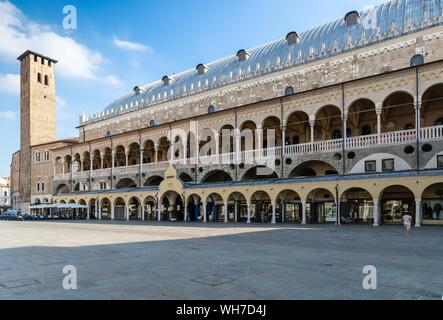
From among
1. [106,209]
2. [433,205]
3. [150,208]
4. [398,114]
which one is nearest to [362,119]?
[398,114]

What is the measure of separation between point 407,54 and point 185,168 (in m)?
22.0

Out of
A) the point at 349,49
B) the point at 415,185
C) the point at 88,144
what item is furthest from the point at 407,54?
the point at 88,144

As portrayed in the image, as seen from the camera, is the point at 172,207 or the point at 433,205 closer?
the point at 433,205

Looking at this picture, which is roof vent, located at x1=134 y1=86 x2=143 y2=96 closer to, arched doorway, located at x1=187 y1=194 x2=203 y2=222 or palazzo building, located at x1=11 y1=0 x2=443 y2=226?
palazzo building, located at x1=11 y1=0 x2=443 y2=226

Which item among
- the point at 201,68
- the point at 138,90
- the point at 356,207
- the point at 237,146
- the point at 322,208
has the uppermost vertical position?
the point at 201,68

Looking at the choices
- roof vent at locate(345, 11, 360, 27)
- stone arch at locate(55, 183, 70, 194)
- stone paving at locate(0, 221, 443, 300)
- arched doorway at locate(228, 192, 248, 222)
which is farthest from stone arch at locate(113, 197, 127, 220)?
stone paving at locate(0, 221, 443, 300)

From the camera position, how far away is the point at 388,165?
2559 cm

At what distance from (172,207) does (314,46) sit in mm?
21022

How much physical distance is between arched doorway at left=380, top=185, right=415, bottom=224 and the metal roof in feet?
42.2

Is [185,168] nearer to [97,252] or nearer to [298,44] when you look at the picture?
[298,44]

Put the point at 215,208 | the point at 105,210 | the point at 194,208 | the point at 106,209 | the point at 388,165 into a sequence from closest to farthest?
the point at 388,165 < the point at 215,208 < the point at 194,208 < the point at 105,210 < the point at 106,209

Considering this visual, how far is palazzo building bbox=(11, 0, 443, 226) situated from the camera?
2527 centimetres

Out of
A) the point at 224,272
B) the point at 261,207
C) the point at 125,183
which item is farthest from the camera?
the point at 125,183

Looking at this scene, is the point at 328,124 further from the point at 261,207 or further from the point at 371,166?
the point at 261,207
